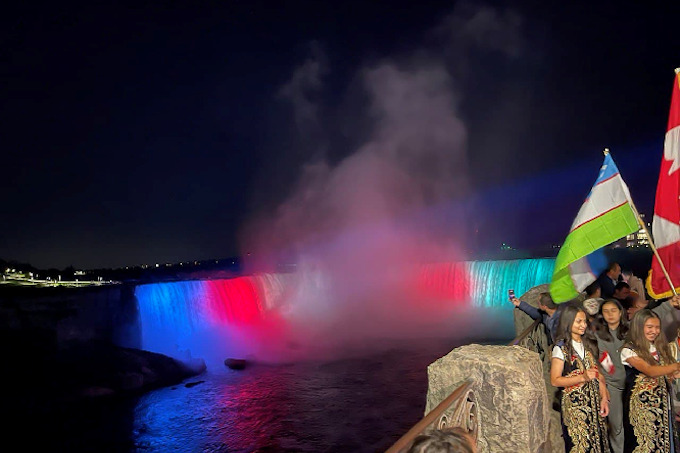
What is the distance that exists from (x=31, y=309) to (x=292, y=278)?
18430mm

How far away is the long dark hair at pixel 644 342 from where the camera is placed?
3.66 metres

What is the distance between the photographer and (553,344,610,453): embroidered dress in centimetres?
359

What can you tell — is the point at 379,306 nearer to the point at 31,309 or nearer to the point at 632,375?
the point at 31,309

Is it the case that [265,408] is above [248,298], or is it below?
below

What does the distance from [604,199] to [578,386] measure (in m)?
2.29

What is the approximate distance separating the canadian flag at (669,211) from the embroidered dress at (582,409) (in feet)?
5.58

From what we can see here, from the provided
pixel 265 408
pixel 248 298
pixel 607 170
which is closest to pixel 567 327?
pixel 607 170

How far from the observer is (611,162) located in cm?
488

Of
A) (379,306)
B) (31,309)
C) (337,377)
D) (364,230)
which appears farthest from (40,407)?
(364,230)

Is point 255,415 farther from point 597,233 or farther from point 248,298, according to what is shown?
point 248,298

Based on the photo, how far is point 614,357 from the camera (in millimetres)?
3941

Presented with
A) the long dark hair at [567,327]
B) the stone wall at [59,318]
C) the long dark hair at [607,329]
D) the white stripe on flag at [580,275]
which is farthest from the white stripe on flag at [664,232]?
the stone wall at [59,318]

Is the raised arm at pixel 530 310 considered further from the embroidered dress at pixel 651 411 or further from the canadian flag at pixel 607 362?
the embroidered dress at pixel 651 411

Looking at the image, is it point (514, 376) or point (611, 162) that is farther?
point (611, 162)
